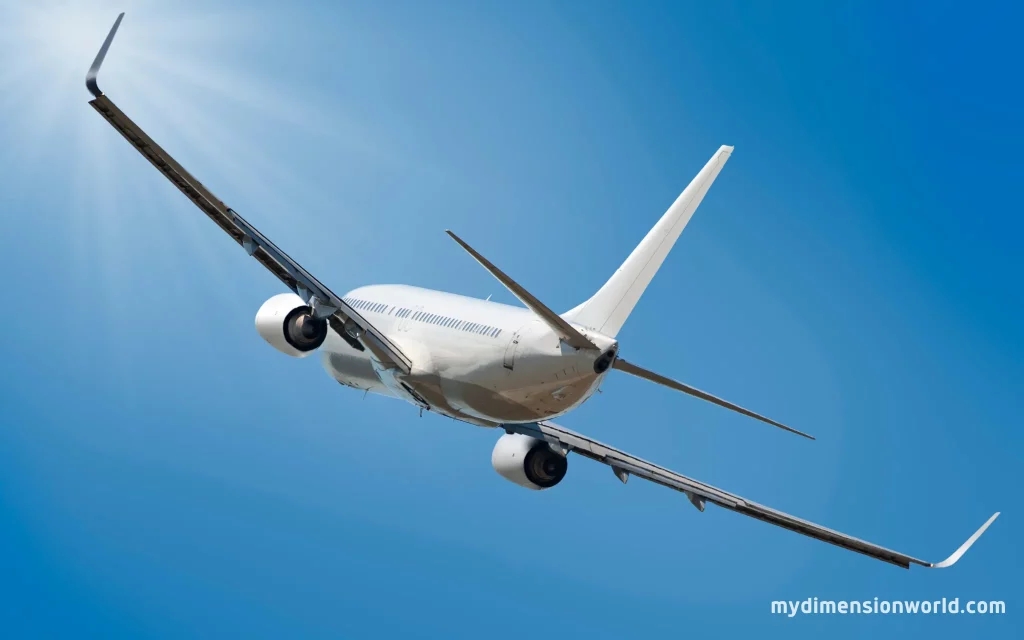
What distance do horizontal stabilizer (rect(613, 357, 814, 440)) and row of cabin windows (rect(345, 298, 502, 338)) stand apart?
352 cm

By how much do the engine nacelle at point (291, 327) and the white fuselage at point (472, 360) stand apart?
2311mm

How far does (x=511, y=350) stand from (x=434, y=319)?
4.66 metres

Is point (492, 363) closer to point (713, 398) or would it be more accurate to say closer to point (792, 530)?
point (713, 398)

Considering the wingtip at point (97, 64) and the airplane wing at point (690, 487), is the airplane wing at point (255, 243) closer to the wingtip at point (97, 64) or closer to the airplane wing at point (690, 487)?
the wingtip at point (97, 64)

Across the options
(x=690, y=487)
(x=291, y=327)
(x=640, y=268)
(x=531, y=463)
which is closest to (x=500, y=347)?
(x=640, y=268)

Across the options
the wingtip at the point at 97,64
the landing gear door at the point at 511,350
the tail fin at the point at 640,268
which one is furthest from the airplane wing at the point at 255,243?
the tail fin at the point at 640,268

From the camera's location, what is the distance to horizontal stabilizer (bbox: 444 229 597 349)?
25.8 metres

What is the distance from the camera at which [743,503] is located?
37.7 m

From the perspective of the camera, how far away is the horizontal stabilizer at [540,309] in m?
25.8

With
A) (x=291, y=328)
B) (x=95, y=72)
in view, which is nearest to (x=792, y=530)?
(x=291, y=328)

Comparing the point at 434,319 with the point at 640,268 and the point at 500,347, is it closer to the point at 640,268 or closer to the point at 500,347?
the point at 500,347

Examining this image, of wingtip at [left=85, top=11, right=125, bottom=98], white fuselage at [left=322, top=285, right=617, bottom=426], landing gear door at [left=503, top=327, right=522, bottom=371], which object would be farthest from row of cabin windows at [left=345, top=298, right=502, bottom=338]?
wingtip at [left=85, top=11, right=125, bottom=98]

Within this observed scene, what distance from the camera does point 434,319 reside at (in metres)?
36.8

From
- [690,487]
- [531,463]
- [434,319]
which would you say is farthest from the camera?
[531,463]
